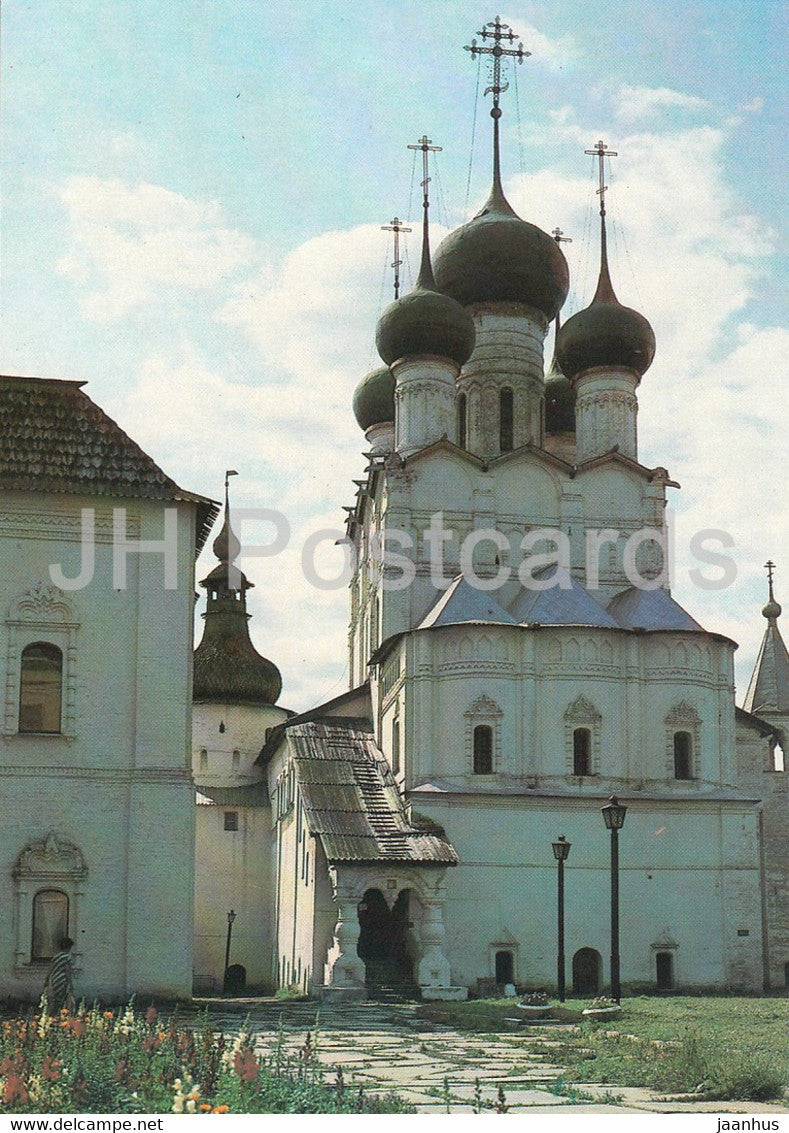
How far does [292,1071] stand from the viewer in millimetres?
10422

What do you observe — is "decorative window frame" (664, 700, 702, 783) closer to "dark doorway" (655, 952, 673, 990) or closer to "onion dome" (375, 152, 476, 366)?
"dark doorway" (655, 952, 673, 990)

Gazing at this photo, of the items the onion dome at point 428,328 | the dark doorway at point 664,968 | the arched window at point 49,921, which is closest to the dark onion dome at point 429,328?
the onion dome at point 428,328

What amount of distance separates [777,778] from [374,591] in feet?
32.2

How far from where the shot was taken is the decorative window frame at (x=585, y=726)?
28.5m

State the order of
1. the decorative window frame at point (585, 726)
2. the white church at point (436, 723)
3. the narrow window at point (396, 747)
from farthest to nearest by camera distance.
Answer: the narrow window at point (396, 747) → the decorative window frame at point (585, 726) → the white church at point (436, 723)

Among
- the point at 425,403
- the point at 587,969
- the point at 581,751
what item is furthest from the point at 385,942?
the point at 425,403

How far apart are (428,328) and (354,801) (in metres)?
10.5

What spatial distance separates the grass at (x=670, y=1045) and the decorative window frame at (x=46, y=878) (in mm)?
4697

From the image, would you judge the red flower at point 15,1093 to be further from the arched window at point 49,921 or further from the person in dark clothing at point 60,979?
the arched window at point 49,921

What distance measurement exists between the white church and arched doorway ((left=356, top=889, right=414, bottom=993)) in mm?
99

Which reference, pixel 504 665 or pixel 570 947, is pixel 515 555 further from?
pixel 570 947

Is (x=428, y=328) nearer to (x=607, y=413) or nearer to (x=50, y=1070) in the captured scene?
(x=607, y=413)

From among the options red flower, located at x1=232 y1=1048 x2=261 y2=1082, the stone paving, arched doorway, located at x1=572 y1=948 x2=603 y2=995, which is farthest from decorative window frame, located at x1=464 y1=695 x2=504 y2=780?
red flower, located at x1=232 y1=1048 x2=261 y2=1082
